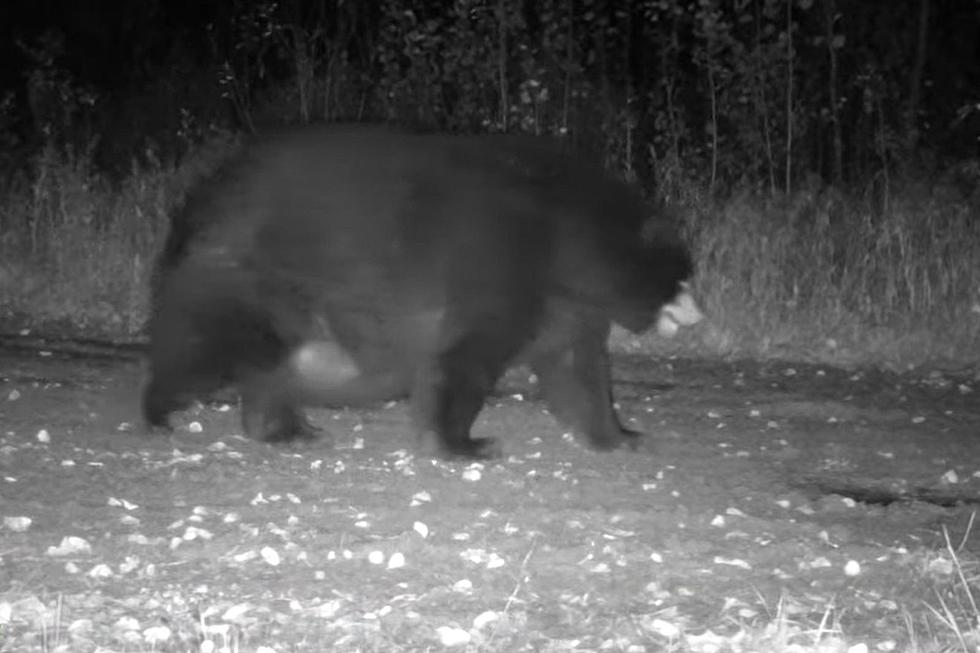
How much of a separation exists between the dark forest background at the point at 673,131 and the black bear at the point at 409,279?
227 centimetres

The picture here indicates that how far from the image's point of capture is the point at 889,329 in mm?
9992

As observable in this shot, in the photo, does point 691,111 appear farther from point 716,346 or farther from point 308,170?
point 308,170

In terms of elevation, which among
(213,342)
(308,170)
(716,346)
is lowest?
(716,346)

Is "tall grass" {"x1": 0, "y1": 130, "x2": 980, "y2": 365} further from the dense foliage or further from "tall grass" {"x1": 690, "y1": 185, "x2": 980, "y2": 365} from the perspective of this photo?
the dense foliage

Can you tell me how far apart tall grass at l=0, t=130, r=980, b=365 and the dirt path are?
1.58 meters

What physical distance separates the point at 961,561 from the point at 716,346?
4608mm

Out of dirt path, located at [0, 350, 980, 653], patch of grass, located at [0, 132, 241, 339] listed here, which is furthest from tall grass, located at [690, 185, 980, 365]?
patch of grass, located at [0, 132, 241, 339]

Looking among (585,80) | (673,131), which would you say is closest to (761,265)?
(673,131)

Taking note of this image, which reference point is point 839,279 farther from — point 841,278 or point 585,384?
point 585,384

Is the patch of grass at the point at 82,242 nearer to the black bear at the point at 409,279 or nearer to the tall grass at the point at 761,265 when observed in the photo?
the tall grass at the point at 761,265

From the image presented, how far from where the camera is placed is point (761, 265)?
10.9 m

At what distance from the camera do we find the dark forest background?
35.1ft

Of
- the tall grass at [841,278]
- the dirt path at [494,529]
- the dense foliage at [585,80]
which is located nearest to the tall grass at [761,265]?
the tall grass at [841,278]

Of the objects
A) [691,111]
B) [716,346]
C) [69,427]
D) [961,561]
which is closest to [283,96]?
[691,111]
